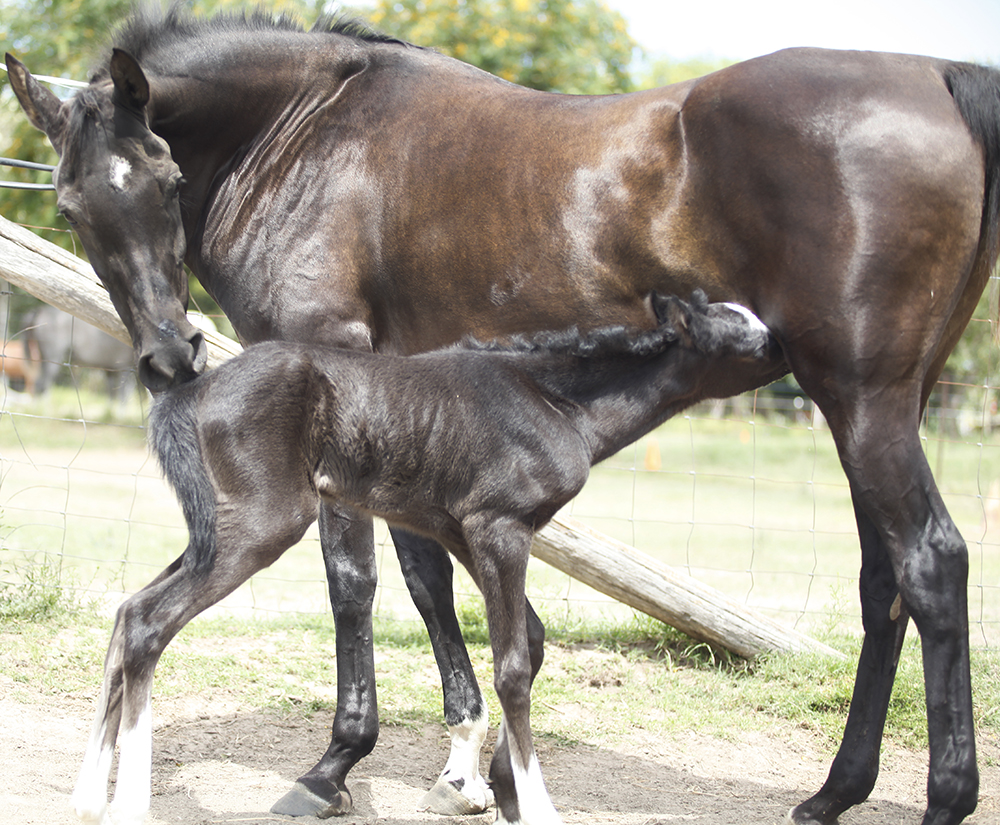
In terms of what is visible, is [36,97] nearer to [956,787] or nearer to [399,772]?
[399,772]

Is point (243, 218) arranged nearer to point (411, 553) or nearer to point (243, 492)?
point (243, 492)

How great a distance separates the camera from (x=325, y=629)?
5348 mm

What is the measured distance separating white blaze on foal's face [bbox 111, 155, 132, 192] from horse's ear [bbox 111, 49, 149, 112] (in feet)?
0.71

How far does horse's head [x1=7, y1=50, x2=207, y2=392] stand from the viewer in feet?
10.0

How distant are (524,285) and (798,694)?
8.62 ft

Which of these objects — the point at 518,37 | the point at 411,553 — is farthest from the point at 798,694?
the point at 518,37

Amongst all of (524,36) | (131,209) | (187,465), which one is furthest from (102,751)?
(524,36)

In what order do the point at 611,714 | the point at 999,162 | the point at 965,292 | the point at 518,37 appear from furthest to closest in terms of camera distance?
the point at 518,37 < the point at 611,714 < the point at 965,292 < the point at 999,162

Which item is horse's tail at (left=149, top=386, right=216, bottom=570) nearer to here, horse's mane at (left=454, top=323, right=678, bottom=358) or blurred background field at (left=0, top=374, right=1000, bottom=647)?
blurred background field at (left=0, top=374, right=1000, bottom=647)

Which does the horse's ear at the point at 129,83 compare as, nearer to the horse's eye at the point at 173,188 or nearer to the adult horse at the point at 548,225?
the adult horse at the point at 548,225

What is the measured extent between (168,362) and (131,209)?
554 millimetres

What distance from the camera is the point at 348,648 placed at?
139 inches

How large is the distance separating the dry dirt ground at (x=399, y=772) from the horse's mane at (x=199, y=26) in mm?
2768

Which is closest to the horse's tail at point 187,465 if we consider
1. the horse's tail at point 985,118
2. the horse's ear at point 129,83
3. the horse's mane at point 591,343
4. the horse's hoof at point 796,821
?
the horse's mane at point 591,343
